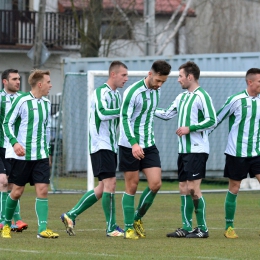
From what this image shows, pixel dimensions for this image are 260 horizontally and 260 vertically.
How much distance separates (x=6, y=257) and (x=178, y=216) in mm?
5500

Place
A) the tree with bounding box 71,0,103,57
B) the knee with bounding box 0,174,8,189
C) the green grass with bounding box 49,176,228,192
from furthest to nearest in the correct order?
the tree with bounding box 71,0,103,57
the green grass with bounding box 49,176,228,192
the knee with bounding box 0,174,8,189

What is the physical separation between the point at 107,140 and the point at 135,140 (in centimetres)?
59

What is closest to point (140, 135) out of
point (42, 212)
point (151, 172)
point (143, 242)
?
point (151, 172)

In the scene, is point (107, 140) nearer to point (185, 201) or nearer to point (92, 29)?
point (185, 201)

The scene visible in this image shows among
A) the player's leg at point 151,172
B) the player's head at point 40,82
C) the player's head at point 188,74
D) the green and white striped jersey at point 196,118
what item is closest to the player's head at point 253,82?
the green and white striped jersey at point 196,118

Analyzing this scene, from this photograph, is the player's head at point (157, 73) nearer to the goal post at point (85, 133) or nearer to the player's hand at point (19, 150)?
the player's hand at point (19, 150)

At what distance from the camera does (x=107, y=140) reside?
1140 cm

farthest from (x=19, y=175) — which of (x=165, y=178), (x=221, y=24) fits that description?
(x=221, y=24)

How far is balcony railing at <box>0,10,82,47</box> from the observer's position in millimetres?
36094

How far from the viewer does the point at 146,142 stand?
37.1ft

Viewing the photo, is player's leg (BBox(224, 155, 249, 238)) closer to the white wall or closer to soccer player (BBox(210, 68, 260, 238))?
soccer player (BBox(210, 68, 260, 238))

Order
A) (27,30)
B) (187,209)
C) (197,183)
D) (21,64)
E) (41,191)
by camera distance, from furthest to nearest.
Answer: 1. (21,64)
2. (27,30)
3. (187,209)
4. (197,183)
5. (41,191)

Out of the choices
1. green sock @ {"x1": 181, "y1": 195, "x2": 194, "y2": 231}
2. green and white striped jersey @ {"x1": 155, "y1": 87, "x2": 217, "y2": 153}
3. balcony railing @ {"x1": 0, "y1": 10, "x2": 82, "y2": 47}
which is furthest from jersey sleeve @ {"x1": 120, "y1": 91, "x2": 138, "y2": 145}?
balcony railing @ {"x1": 0, "y1": 10, "x2": 82, "y2": 47}

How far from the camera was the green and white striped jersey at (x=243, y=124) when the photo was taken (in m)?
11.4
